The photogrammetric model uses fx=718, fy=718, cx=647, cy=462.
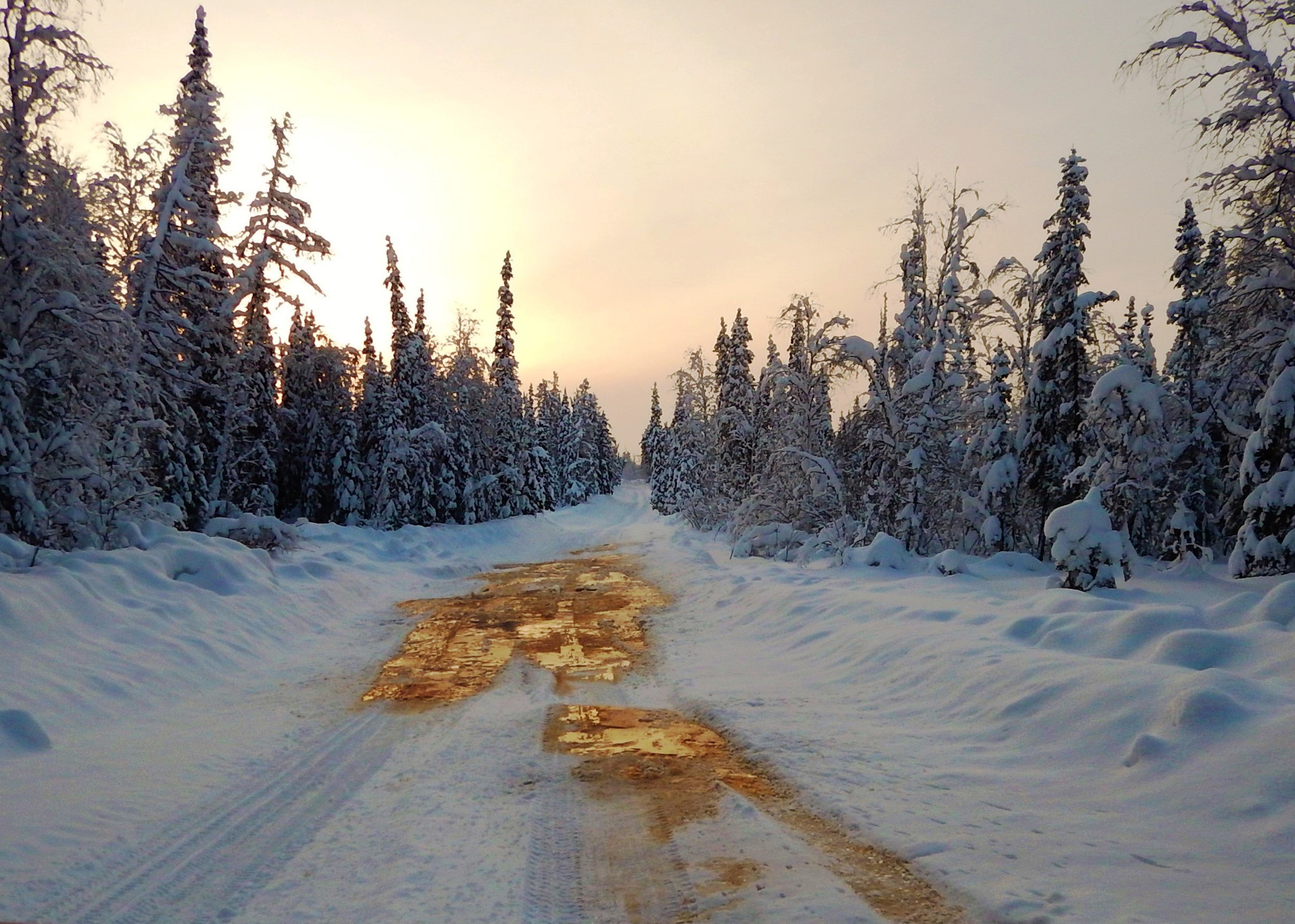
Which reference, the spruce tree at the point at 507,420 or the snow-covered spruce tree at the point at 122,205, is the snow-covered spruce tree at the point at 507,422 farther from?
the snow-covered spruce tree at the point at 122,205

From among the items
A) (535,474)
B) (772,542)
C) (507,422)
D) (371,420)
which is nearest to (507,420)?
(507,422)

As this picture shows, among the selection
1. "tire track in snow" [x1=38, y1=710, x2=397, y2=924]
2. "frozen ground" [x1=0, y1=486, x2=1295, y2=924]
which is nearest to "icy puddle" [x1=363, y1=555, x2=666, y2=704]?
"frozen ground" [x1=0, y1=486, x2=1295, y2=924]

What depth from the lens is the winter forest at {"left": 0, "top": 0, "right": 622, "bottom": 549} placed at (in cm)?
1168

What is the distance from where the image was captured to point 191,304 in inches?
874

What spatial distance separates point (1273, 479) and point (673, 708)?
490 inches

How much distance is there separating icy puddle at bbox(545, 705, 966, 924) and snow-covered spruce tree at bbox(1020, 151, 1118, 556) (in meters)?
17.6

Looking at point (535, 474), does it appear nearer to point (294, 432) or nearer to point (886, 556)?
point (294, 432)

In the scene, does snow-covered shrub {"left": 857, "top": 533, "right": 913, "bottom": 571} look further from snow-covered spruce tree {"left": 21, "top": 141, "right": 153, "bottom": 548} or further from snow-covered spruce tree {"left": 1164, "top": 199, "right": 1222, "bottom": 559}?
snow-covered spruce tree {"left": 21, "top": 141, "right": 153, "bottom": 548}

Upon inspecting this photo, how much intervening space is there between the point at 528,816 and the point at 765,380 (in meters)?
22.5

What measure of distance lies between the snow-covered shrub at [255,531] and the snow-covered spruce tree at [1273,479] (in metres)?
21.3

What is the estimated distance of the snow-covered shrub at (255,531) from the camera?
727 inches

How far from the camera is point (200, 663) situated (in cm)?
900

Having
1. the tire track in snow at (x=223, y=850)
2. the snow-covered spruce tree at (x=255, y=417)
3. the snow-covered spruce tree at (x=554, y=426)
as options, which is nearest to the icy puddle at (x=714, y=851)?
the tire track in snow at (x=223, y=850)

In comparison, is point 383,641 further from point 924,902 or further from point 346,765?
point 924,902
